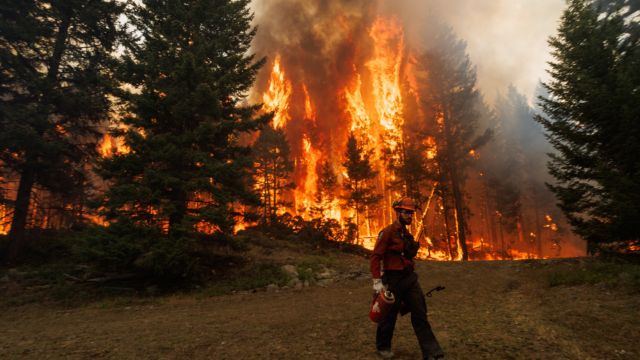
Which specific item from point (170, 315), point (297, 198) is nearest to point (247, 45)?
point (170, 315)

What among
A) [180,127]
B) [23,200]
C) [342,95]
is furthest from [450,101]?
[342,95]

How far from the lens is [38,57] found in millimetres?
15961

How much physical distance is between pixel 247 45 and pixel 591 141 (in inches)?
641

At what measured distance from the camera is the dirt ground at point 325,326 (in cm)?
539

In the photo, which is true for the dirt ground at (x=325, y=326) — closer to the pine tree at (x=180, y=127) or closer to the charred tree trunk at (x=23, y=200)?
the pine tree at (x=180, y=127)

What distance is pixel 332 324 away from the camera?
739 cm

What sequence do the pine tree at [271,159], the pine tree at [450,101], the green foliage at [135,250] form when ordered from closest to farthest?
1. the green foliage at [135,250]
2. the pine tree at [450,101]
3. the pine tree at [271,159]

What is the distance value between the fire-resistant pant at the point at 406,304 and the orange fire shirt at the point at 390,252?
0.12 meters

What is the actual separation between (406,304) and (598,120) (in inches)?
453

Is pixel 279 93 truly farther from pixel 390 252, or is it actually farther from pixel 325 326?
pixel 390 252

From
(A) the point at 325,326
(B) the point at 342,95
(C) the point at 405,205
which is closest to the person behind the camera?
(C) the point at 405,205

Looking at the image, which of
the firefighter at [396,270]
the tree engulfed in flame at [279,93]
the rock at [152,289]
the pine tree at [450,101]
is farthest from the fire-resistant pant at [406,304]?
the tree engulfed in flame at [279,93]

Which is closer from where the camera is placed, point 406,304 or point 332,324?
point 406,304

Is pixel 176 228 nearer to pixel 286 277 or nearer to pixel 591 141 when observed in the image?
pixel 286 277
